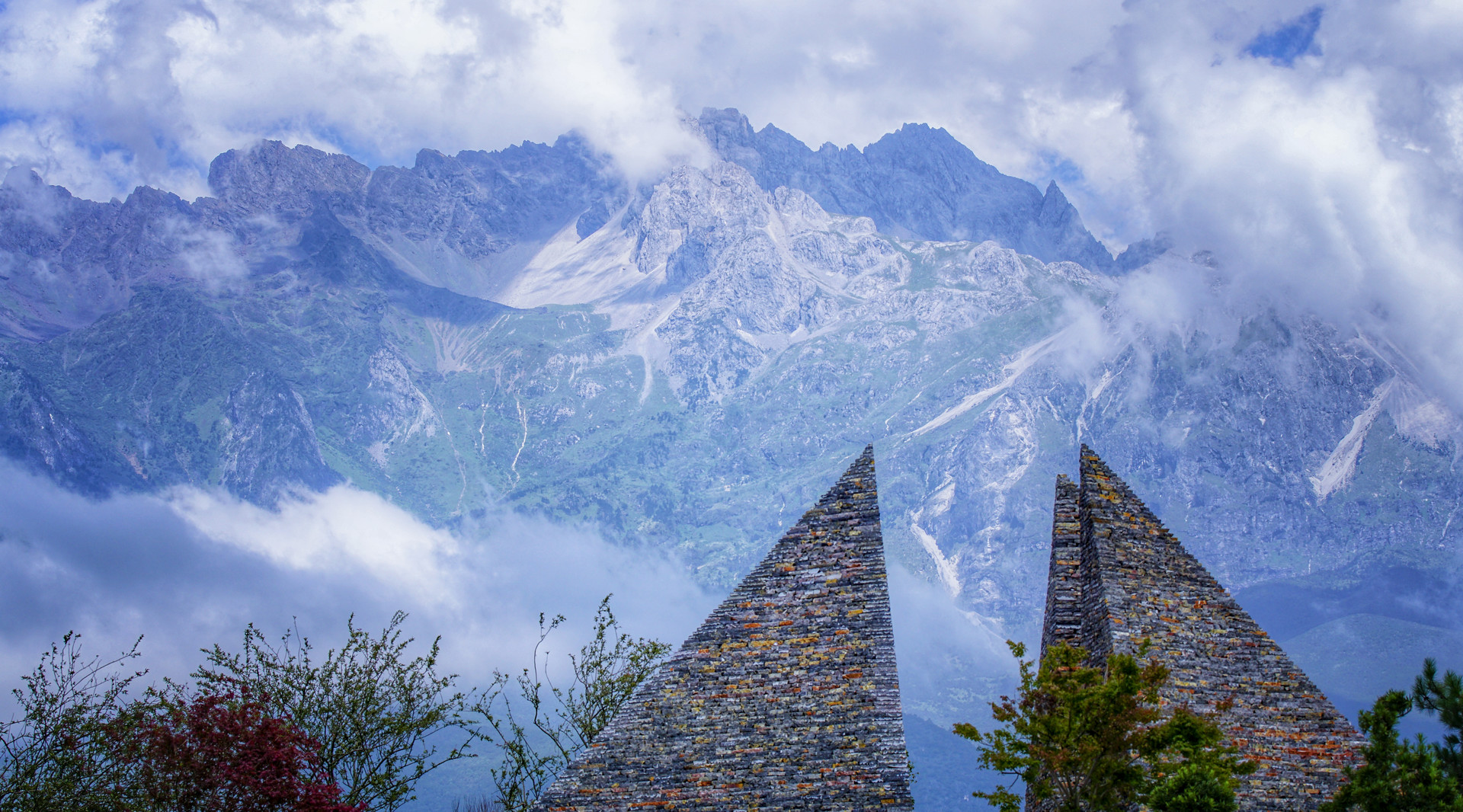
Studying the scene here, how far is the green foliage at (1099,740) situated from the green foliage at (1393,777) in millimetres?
1585

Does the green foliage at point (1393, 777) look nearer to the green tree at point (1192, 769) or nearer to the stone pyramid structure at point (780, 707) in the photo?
the green tree at point (1192, 769)

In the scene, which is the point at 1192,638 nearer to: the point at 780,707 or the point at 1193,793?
the point at 1193,793

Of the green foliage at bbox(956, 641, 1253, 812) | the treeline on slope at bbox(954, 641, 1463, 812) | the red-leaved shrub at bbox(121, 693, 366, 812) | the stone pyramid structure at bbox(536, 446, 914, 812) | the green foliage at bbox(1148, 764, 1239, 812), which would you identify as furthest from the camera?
the red-leaved shrub at bbox(121, 693, 366, 812)

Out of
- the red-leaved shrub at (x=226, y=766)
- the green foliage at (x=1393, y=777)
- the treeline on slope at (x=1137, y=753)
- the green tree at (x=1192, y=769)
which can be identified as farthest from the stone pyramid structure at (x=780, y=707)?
the red-leaved shrub at (x=226, y=766)

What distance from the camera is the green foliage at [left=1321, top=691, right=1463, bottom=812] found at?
14812mm

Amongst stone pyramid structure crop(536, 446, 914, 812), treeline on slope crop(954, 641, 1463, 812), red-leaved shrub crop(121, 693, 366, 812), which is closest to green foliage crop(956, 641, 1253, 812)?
treeline on slope crop(954, 641, 1463, 812)

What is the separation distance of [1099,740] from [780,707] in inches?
217

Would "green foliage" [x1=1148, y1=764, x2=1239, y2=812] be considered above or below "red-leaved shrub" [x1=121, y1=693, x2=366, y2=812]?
below

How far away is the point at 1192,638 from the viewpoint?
A: 19297mm

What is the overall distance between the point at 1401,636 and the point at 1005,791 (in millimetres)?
178751

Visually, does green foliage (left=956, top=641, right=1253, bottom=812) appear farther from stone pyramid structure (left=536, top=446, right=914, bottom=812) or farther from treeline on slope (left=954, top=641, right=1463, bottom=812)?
stone pyramid structure (left=536, top=446, right=914, bottom=812)

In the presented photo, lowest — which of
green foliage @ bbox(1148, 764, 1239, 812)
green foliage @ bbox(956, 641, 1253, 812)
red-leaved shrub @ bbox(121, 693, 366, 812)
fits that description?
green foliage @ bbox(1148, 764, 1239, 812)

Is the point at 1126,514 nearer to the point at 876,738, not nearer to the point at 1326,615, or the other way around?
the point at 876,738

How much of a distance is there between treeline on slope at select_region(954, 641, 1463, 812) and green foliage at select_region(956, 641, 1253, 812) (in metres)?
0.02
